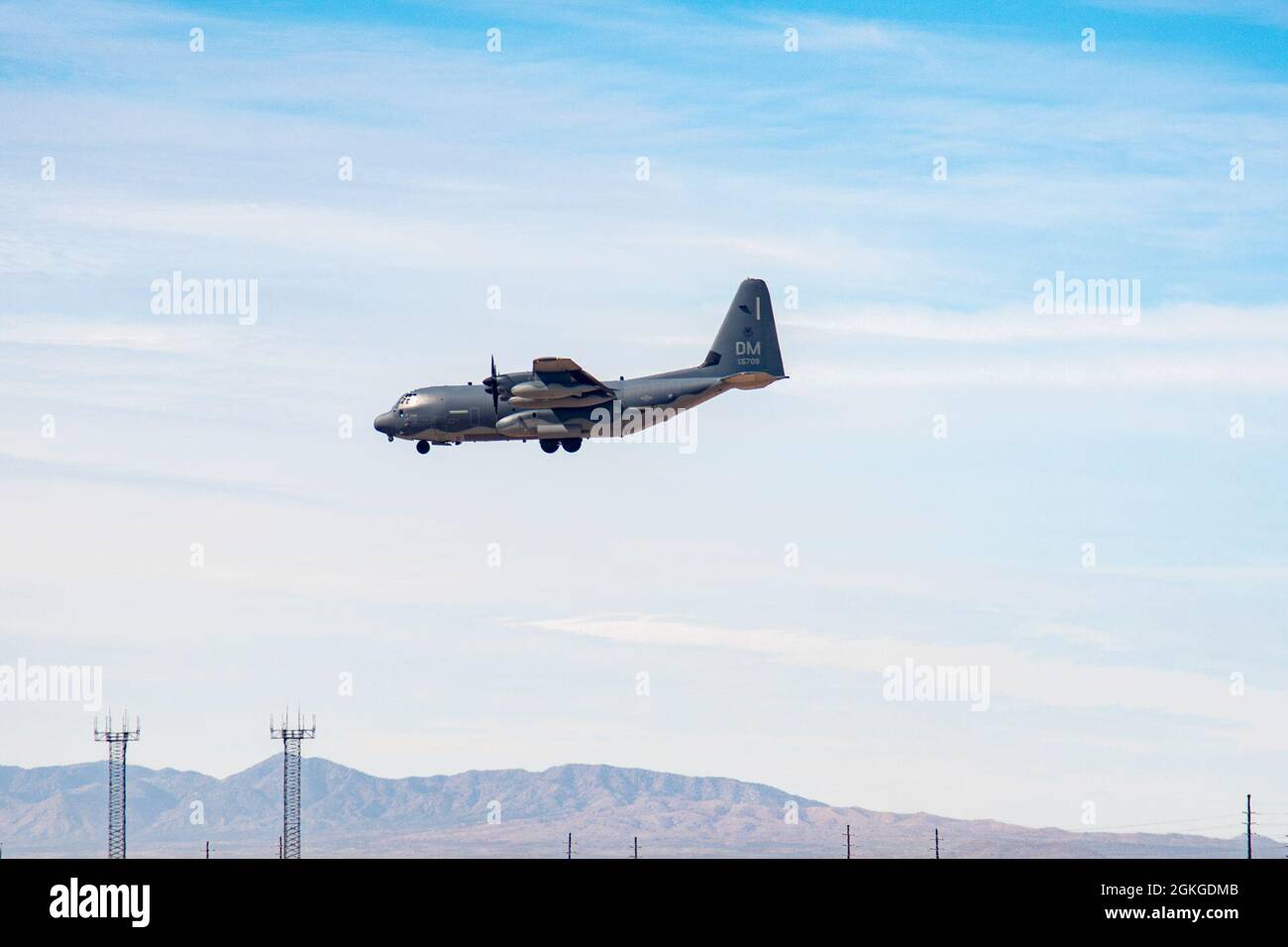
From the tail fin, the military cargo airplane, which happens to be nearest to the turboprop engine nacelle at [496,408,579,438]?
the military cargo airplane

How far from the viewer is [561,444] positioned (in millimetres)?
107000

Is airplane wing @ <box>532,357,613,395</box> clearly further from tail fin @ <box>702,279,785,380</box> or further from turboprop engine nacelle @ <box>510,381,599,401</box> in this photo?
tail fin @ <box>702,279,785,380</box>

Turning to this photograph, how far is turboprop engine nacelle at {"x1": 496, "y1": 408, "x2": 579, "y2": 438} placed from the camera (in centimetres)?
10431

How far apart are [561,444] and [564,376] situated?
4.98 meters

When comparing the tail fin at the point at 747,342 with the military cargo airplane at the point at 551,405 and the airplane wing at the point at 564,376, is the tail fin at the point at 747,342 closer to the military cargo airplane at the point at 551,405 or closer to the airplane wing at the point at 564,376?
the military cargo airplane at the point at 551,405

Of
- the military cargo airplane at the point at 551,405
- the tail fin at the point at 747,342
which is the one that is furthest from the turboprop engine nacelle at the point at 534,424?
the tail fin at the point at 747,342

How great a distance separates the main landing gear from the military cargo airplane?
6cm

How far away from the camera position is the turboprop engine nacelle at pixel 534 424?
10431 cm
